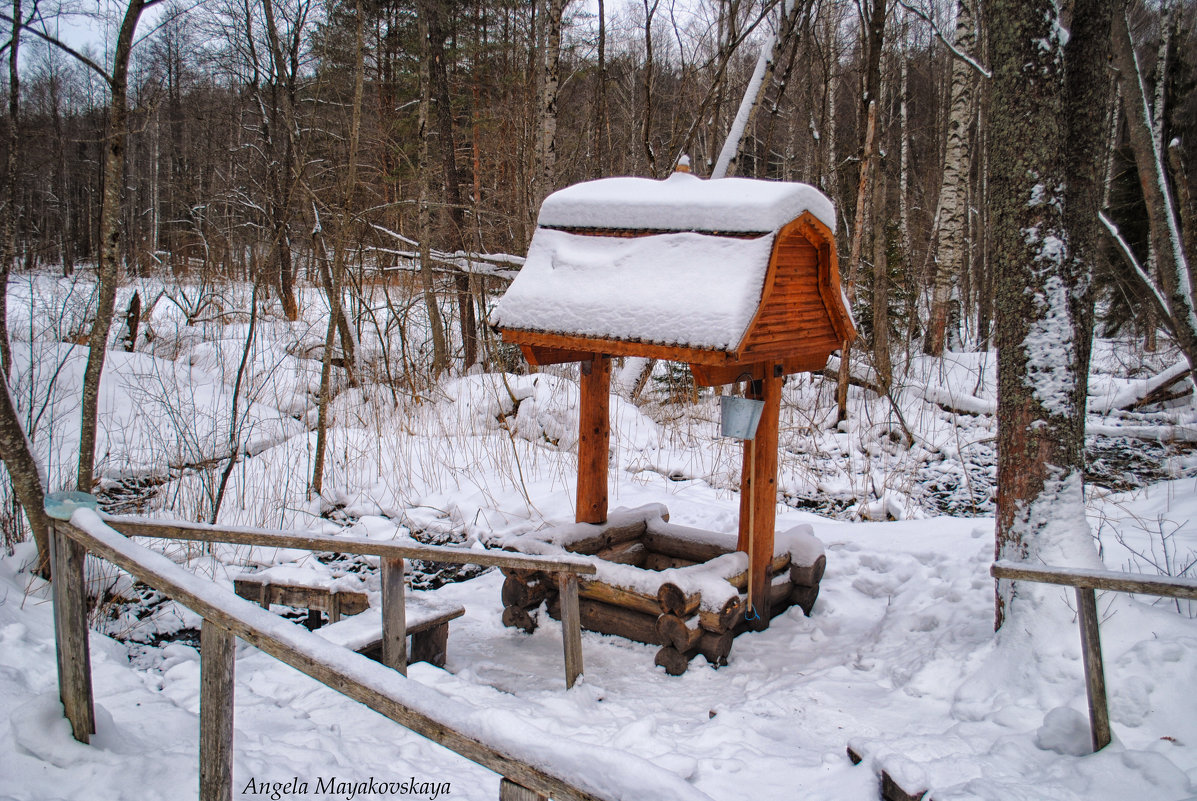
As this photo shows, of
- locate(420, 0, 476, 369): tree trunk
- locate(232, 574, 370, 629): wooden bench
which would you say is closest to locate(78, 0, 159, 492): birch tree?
locate(232, 574, 370, 629): wooden bench

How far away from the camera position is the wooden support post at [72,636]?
2.66 m

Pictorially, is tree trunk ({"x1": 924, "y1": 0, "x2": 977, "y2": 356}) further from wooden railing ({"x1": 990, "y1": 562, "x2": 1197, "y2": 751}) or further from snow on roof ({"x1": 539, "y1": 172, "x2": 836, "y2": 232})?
wooden railing ({"x1": 990, "y1": 562, "x2": 1197, "y2": 751})

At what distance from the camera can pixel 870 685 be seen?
155 inches

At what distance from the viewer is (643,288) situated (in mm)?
4047

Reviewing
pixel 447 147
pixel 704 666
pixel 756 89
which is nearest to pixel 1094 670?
pixel 704 666

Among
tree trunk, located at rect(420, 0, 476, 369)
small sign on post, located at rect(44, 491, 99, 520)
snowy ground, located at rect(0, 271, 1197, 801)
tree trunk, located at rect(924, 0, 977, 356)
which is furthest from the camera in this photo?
tree trunk, located at rect(924, 0, 977, 356)

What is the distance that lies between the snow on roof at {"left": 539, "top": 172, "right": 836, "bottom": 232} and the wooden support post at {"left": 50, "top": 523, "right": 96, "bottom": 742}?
117 inches

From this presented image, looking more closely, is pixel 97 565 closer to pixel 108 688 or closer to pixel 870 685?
pixel 108 688

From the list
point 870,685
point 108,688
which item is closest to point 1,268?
point 108,688

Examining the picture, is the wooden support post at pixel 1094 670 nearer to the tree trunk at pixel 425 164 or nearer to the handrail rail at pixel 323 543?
the handrail rail at pixel 323 543

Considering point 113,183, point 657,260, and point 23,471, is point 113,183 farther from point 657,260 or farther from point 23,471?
point 657,260

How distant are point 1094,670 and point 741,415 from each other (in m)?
2.01

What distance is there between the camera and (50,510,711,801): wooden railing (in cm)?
141

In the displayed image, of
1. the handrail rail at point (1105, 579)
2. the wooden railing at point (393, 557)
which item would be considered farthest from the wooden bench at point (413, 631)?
the handrail rail at point (1105, 579)
